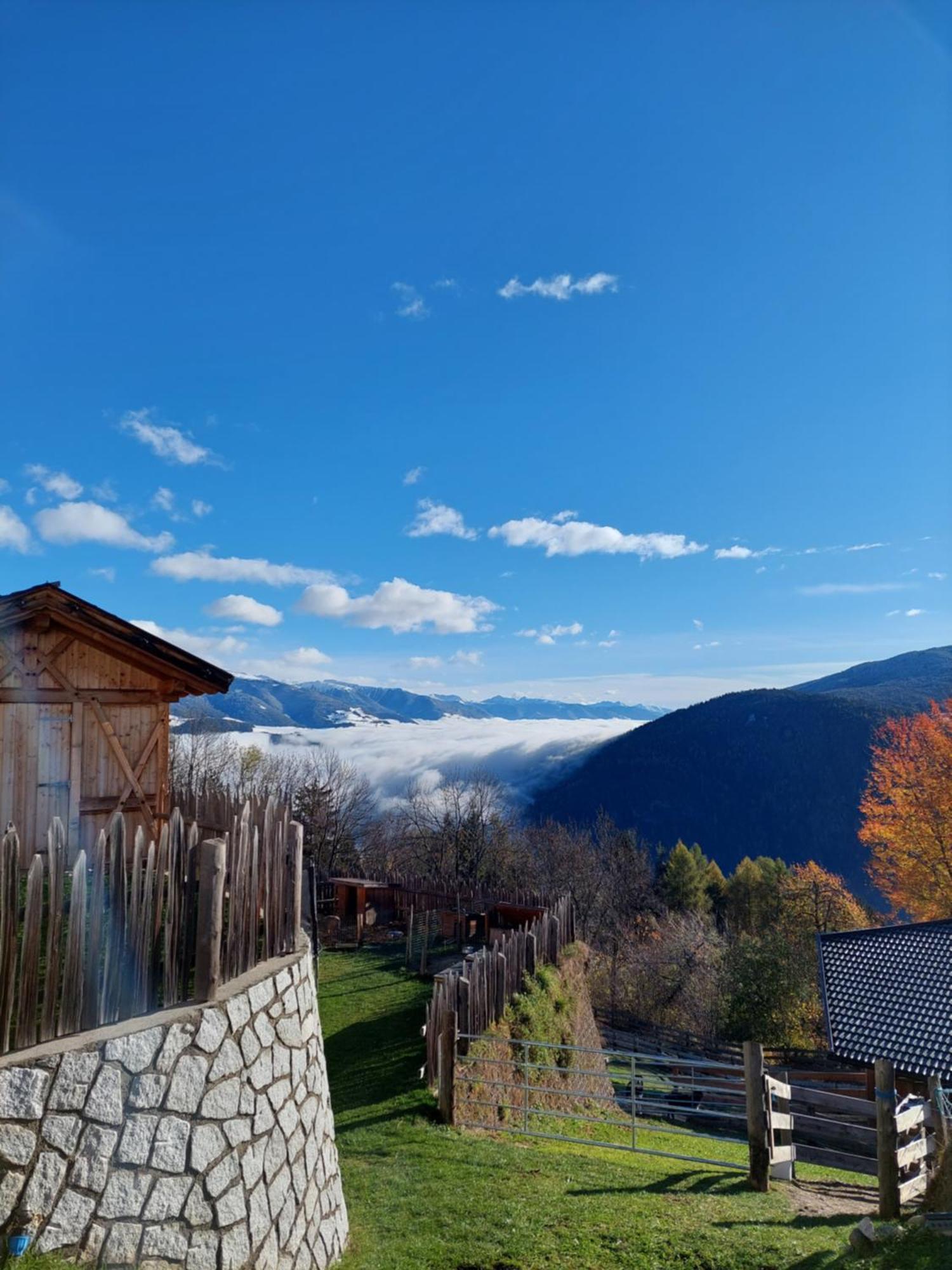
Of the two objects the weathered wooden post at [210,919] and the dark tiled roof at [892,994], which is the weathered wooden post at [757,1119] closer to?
the weathered wooden post at [210,919]

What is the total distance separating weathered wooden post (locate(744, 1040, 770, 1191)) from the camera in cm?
832

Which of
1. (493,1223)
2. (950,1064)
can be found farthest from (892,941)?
(493,1223)

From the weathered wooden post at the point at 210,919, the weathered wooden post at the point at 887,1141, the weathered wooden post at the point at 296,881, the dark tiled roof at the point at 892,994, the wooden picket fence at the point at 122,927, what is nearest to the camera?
the wooden picket fence at the point at 122,927

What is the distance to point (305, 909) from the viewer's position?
16.0m

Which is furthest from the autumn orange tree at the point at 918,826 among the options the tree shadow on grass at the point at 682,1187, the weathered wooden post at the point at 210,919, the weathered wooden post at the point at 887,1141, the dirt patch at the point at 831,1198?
the weathered wooden post at the point at 210,919

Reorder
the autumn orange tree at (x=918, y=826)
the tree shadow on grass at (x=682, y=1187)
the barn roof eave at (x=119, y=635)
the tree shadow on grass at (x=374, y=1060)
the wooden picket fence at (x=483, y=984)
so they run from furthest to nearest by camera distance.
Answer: the autumn orange tree at (x=918, y=826) < the wooden picket fence at (x=483, y=984) < the tree shadow on grass at (x=374, y=1060) < the barn roof eave at (x=119, y=635) < the tree shadow on grass at (x=682, y=1187)

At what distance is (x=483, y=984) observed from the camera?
43.2ft

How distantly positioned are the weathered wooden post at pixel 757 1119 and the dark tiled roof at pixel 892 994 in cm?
935

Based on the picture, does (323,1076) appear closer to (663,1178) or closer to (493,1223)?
(493,1223)

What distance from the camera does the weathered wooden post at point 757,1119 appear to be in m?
8.32

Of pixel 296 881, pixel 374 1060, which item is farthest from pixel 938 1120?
pixel 374 1060

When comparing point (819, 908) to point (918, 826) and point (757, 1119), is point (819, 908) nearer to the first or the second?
point (918, 826)

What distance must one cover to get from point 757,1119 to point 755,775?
10657cm

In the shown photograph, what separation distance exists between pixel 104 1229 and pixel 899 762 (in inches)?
1726
